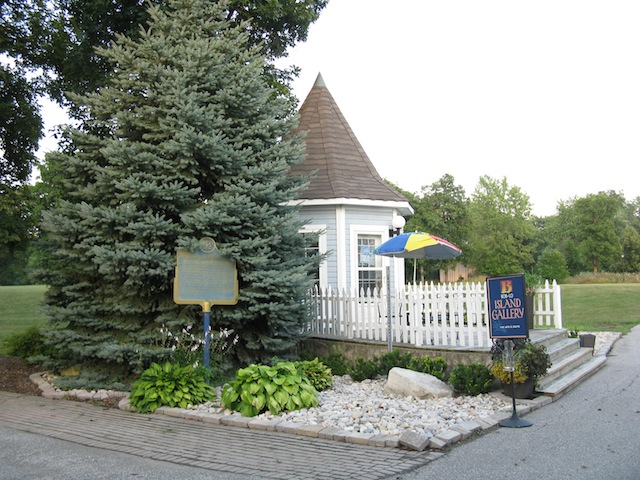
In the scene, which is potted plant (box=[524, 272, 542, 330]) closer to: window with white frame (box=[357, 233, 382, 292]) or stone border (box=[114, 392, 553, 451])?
window with white frame (box=[357, 233, 382, 292])

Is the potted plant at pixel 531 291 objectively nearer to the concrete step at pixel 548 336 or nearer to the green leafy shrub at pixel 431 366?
the concrete step at pixel 548 336

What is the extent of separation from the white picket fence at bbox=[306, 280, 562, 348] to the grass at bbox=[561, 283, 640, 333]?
29.4 ft

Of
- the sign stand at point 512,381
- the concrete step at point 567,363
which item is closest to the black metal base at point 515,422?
the sign stand at point 512,381

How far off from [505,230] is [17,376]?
40.1 meters

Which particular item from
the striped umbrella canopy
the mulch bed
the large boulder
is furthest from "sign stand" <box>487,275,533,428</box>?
the mulch bed

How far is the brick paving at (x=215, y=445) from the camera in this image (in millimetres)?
4957

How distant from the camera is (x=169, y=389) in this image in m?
7.64

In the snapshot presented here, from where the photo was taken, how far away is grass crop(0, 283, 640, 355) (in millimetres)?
20441

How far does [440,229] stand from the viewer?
157ft

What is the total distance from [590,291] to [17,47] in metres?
29.0

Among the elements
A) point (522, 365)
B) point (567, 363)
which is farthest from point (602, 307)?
point (522, 365)

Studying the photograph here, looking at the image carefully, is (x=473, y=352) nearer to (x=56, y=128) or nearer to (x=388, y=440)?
(x=388, y=440)

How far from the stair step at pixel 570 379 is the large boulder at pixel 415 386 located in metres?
1.43

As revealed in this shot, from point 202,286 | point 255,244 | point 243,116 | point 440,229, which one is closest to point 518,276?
point 255,244
